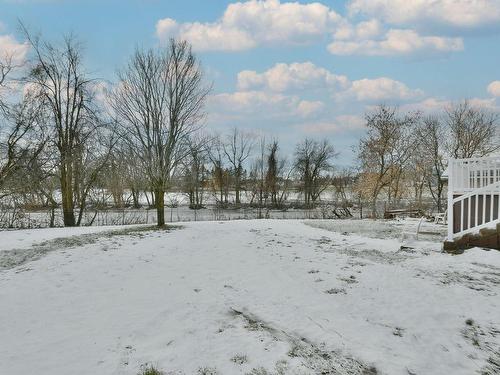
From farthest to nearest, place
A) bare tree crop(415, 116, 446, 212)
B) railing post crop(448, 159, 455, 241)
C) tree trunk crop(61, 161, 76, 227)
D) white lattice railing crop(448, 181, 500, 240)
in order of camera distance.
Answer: bare tree crop(415, 116, 446, 212) < tree trunk crop(61, 161, 76, 227) < railing post crop(448, 159, 455, 241) < white lattice railing crop(448, 181, 500, 240)

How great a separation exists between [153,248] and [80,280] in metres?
3.04

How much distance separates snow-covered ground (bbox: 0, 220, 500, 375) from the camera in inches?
123

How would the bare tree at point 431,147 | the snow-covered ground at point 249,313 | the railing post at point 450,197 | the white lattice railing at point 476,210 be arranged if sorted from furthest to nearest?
the bare tree at point 431,147, the railing post at point 450,197, the white lattice railing at point 476,210, the snow-covered ground at point 249,313

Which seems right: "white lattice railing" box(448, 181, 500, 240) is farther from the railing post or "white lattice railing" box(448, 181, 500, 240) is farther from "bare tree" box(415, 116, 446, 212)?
"bare tree" box(415, 116, 446, 212)

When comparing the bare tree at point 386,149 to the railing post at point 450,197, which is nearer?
the railing post at point 450,197

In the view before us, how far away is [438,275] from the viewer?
5859 millimetres

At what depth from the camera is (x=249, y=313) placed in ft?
13.9

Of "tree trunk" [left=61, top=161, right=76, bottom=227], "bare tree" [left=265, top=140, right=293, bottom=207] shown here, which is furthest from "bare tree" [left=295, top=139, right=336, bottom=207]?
"tree trunk" [left=61, top=161, right=76, bottom=227]

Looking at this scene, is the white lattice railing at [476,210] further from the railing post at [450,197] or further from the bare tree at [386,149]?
the bare tree at [386,149]

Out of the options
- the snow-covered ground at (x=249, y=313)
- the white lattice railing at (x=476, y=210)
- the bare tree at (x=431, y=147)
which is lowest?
the snow-covered ground at (x=249, y=313)

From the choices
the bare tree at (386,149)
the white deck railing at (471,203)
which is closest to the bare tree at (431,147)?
the bare tree at (386,149)

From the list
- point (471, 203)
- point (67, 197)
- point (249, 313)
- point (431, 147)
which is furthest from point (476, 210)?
point (431, 147)

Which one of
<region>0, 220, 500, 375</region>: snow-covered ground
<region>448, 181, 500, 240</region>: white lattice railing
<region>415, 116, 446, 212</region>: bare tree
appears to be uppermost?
<region>415, 116, 446, 212</region>: bare tree

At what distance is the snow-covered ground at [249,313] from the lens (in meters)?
3.12
